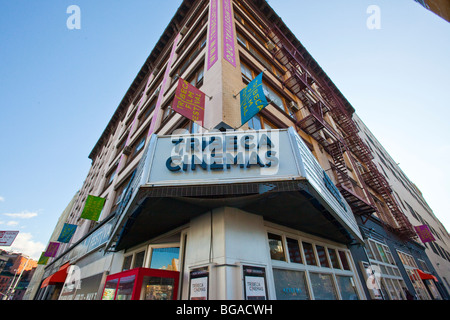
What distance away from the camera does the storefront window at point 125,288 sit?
17.0 feet

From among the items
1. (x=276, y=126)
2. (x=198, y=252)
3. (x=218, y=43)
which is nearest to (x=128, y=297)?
(x=198, y=252)

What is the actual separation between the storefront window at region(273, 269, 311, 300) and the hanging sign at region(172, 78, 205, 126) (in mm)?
5780

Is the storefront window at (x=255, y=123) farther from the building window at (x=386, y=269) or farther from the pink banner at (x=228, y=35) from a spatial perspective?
the building window at (x=386, y=269)

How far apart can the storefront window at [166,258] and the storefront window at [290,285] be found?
3159 mm

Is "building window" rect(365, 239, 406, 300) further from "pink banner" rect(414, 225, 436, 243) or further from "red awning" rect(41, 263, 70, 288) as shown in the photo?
"red awning" rect(41, 263, 70, 288)

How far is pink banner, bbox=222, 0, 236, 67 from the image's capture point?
384 inches

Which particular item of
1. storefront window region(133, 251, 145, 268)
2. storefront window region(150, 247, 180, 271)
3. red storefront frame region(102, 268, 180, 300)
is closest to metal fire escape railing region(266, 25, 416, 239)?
storefront window region(150, 247, 180, 271)

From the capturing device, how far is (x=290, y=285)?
19.4 feet

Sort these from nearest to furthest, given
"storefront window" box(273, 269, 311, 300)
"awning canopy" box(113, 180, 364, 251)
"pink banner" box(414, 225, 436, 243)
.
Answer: "awning canopy" box(113, 180, 364, 251), "storefront window" box(273, 269, 311, 300), "pink banner" box(414, 225, 436, 243)

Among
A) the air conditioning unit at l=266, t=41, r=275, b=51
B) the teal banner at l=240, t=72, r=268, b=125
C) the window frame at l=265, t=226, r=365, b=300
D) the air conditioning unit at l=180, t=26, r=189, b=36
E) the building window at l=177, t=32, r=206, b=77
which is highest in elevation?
the air conditioning unit at l=180, t=26, r=189, b=36

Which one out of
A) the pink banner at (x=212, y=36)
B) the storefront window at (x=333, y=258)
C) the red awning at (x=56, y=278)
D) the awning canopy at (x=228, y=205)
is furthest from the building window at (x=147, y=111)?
the storefront window at (x=333, y=258)

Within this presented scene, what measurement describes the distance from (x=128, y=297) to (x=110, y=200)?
1134cm

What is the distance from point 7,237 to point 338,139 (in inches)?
807

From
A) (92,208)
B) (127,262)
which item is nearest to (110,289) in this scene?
(127,262)
